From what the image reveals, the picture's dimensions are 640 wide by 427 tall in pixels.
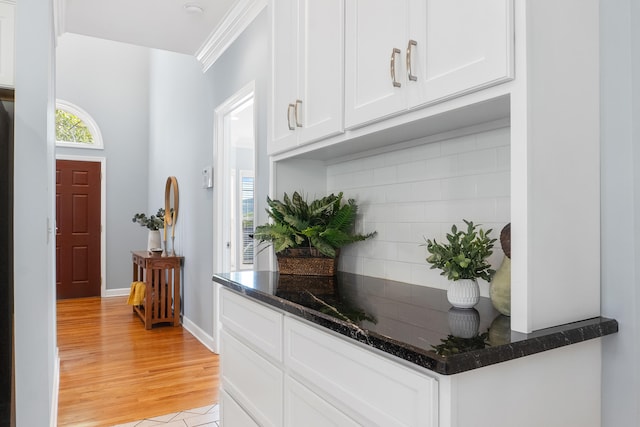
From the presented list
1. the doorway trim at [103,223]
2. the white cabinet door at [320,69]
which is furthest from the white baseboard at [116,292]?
the white cabinet door at [320,69]

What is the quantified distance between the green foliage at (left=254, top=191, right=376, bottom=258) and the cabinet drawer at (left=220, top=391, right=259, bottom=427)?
706mm

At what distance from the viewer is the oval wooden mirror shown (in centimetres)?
528

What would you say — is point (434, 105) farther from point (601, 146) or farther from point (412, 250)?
point (412, 250)

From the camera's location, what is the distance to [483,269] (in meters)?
1.27

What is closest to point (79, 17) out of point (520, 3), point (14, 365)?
point (14, 365)

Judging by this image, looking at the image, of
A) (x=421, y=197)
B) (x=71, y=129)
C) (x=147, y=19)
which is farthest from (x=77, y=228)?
(x=421, y=197)

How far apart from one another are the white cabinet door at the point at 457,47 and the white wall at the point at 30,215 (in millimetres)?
1668

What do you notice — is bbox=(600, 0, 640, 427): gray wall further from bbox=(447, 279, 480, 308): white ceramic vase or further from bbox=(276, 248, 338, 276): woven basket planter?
bbox=(276, 248, 338, 276): woven basket planter

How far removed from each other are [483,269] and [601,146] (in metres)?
0.46

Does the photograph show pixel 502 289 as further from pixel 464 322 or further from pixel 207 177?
pixel 207 177

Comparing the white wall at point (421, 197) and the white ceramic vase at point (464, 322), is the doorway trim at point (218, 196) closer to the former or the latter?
the white wall at point (421, 197)

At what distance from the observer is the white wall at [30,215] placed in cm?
190

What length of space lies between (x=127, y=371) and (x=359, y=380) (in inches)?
115

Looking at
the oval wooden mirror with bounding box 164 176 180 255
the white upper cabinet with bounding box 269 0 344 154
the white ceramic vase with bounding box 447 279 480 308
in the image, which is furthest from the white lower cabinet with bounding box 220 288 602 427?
the oval wooden mirror with bounding box 164 176 180 255
